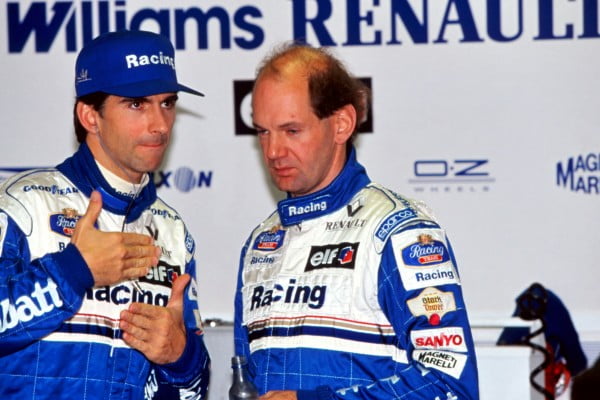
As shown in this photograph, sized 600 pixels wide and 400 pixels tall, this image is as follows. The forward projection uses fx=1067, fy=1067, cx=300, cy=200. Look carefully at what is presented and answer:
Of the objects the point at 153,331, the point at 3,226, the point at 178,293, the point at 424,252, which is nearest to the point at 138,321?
the point at 153,331

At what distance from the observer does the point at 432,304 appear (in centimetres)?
238

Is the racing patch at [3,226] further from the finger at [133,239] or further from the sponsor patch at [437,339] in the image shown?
the sponsor patch at [437,339]

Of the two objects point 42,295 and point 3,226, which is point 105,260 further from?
point 3,226

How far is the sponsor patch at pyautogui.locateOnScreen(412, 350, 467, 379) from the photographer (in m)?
2.35

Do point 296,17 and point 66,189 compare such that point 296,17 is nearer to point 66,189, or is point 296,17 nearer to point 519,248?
point 519,248

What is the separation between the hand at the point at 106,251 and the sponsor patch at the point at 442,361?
26.2 inches

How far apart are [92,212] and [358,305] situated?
25.5 inches

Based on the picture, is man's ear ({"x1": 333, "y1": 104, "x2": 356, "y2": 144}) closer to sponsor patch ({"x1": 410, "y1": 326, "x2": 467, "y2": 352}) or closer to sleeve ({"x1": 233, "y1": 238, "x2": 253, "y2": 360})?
sleeve ({"x1": 233, "y1": 238, "x2": 253, "y2": 360})

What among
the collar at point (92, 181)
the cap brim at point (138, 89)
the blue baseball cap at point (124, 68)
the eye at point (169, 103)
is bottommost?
the collar at point (92, 181)

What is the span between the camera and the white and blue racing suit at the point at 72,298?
7.73ft

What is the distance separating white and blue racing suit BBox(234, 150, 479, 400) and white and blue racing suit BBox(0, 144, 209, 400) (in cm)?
23

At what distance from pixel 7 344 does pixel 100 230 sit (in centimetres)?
33

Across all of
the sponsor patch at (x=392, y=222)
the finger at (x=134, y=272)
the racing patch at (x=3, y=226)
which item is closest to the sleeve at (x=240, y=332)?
the finger at (x=134, y=272)


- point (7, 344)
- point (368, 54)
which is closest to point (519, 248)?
point (368, 54)
